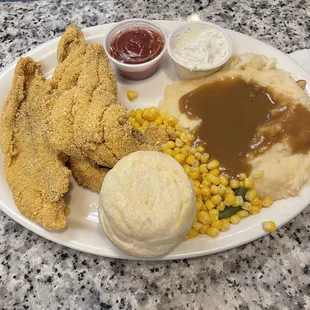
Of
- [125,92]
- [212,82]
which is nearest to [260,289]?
[212,82]

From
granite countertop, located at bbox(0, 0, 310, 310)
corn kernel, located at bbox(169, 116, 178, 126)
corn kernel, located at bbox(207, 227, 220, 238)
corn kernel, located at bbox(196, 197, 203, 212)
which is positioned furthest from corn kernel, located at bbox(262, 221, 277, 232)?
corn kernel, located at bbox(169, 116, 178, 126)

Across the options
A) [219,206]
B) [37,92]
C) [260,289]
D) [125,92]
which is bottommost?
[260,289]

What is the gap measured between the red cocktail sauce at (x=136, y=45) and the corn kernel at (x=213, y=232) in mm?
1124

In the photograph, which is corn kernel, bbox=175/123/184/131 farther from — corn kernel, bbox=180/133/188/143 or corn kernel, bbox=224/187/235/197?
corn kernel, bbox=224/187/235/197

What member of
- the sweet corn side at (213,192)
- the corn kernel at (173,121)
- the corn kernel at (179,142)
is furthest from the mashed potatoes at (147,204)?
the corn kernel at (173,121)

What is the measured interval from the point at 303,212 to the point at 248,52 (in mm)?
1090

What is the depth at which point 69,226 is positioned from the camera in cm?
218

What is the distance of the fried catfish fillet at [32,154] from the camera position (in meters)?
2.13

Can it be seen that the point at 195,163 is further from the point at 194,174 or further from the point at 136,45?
the point at 136,45

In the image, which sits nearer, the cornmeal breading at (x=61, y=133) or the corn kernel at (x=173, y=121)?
the cornmeal breading at (x=61, y=133)

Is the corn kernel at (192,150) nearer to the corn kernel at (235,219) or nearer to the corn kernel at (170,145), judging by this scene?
the corn kernel at (170,145)

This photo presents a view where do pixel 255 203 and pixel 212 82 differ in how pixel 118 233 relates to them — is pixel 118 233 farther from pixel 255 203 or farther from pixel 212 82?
pixel 212 82

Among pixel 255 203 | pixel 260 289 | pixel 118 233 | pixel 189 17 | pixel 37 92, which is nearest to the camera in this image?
pixel 118 233

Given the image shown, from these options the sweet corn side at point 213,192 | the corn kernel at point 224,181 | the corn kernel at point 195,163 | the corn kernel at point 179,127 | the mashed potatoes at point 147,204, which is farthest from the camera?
the corn kernel at point 179,127
